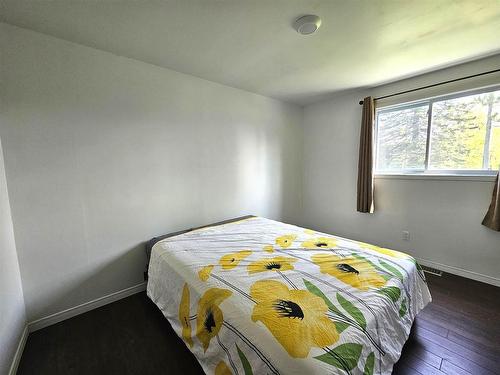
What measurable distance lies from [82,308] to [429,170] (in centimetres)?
401

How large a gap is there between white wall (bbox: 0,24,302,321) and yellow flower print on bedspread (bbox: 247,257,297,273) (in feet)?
4.14

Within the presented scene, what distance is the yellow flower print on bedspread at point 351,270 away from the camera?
1333 millimetres

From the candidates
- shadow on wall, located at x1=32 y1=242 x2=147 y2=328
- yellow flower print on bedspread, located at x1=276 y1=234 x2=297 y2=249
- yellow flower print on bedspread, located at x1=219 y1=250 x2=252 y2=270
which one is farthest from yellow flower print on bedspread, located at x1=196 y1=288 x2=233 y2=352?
shadow on wall, located at x1=32 y1=242 x2=147 y2=328

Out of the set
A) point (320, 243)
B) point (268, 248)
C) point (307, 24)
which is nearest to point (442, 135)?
point (320, 243)

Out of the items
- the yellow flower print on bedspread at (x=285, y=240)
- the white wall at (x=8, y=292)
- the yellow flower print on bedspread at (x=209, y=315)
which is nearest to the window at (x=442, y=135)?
the yellow flower print on bedspread at (x=285, y=240)

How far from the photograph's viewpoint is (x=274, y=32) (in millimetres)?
1682

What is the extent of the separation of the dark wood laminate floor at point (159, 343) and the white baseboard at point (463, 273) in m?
0.32

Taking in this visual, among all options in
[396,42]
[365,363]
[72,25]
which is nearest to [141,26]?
[72,25]

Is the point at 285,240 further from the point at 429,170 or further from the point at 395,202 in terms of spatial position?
the point at 429,170

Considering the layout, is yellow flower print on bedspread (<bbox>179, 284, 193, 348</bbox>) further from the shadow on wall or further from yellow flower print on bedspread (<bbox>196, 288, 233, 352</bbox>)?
the shadow on wall

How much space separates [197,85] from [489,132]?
3206mm

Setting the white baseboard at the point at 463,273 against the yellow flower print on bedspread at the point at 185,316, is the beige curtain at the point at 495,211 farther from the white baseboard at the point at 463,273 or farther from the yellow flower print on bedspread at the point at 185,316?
the yellow flower print on bedspread at the point at 185,316

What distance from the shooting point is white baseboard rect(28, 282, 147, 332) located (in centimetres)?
171

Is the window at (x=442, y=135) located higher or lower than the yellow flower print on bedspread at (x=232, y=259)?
higher
